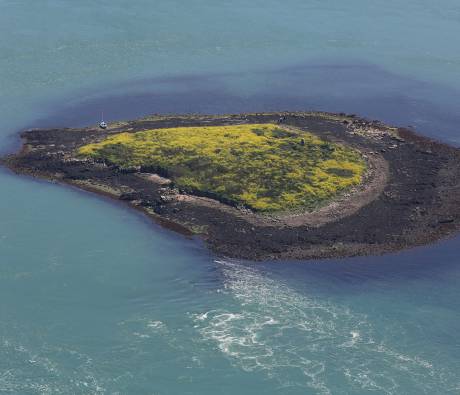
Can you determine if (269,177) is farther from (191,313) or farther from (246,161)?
(191,313)

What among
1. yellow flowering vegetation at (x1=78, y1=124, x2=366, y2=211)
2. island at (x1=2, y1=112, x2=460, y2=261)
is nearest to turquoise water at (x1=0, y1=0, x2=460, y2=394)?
island at (x1=2, y1=112, x2=460, y2=261)

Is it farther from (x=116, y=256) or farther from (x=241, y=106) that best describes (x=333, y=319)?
(x=241, y=106)

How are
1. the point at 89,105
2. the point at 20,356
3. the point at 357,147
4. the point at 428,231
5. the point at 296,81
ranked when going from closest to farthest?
the point at 20,356
the point at 428,231
the point at 357,147
the point at 89,105
the point at 296,81

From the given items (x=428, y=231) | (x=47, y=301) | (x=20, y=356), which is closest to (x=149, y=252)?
(x=47, y=301)

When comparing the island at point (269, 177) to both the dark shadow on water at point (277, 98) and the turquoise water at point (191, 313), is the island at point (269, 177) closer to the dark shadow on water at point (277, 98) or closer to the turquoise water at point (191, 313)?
the turquoise water at point (191, 313)

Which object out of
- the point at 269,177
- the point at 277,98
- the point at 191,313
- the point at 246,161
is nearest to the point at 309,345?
the point at 191,313

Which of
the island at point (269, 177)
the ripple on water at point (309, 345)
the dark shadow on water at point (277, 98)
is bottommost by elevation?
the ripple on water at point (309, 345)

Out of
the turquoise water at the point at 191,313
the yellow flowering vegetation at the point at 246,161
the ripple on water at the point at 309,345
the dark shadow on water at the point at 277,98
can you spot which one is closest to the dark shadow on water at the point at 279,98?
the dark shadow on water at the point at 277,98
